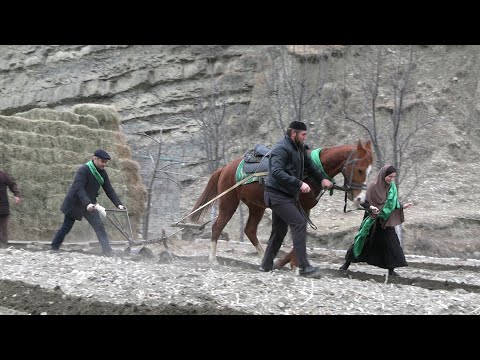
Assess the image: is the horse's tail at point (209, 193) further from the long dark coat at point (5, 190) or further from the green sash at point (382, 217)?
the long dark coat at point (5, 190)

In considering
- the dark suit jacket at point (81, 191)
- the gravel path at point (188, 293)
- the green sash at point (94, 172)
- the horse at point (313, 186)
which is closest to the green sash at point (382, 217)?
the horse at point (313, 186)

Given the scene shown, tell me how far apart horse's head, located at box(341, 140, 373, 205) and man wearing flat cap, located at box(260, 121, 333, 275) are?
661 mm

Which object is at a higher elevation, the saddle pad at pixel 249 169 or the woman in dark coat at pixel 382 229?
the saddle pad at pixel 249 169

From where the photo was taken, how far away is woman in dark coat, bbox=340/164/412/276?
33.2ft

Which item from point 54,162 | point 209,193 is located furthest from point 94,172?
point 54,162

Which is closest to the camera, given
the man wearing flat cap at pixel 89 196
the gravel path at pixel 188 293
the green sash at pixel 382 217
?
the gravel path at pixel 188 293

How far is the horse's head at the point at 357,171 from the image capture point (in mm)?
9617

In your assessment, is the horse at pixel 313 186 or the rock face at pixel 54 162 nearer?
the horse at pixel 313 186

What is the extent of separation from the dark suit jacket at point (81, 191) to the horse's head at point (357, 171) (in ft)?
14.0

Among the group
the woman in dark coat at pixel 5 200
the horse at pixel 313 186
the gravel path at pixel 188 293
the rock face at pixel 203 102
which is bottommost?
the gravel path at pixel 188 293

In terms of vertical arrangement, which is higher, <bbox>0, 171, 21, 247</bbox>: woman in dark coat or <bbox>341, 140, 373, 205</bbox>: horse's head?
<bbox>341, 140, 373, 205</bbox>: horse's head

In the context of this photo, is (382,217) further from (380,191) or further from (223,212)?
(223,212)

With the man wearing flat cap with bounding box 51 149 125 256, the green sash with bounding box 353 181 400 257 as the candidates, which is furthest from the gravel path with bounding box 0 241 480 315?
the man wearing flat cap with bounding box 51 149 125 256

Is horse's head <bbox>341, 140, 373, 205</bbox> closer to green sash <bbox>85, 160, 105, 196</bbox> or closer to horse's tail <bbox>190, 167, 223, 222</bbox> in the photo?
horse's tail <bbox>190, 167, 223, 222</bbox>
